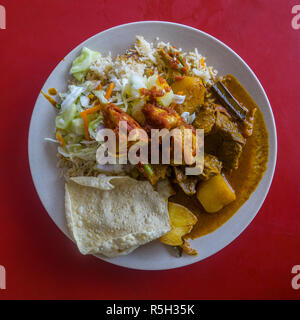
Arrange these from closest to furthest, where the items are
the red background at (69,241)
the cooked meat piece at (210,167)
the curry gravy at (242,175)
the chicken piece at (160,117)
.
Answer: the chicken piece at (160,117), the cooked meat piece at (210,167), the curry gravy at (242,175), the red background at (69,241)

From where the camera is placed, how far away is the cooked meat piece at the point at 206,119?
2.67 m

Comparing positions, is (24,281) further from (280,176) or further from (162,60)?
(280,176)

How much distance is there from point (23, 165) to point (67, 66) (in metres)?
1.18

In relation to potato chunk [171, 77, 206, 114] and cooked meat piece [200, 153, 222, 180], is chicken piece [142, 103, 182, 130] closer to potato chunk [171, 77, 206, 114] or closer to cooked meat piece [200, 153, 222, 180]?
potato chunk [171, 77, 206, 114]

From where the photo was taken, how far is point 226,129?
2703mm

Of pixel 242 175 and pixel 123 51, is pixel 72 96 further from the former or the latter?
pixel 242 175

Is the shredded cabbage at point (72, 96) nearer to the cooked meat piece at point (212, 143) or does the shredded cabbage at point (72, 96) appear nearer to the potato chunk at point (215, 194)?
the cooked meat piece at point (212, 143)

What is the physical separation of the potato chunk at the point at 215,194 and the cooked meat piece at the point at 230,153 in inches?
5.8

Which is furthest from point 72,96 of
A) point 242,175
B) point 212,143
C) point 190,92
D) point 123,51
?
point 242,175

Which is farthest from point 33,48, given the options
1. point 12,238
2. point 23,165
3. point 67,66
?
point 12,238

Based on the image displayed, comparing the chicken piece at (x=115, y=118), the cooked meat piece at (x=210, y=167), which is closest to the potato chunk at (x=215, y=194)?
the cooked meat piece at (x=210, y=167)

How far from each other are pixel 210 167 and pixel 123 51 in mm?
1430

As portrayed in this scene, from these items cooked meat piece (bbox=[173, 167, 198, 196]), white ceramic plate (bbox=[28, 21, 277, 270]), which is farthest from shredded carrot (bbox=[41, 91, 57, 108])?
cooked meat piece (bbox=[173, 167, 198, 196])

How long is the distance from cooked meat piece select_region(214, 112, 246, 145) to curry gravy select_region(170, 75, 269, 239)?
0.66 ft
